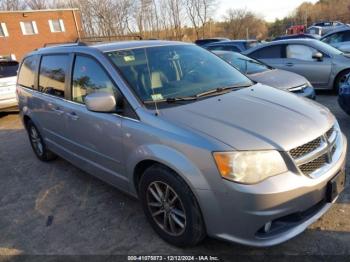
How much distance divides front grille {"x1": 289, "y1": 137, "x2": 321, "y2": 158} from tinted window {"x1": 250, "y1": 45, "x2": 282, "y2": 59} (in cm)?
637

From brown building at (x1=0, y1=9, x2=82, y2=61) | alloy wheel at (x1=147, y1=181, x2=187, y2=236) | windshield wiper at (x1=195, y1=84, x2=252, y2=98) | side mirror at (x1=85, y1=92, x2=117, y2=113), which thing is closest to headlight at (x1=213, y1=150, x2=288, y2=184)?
alloy wheel at (x1=147, y1=181, x2=187, y2=236)

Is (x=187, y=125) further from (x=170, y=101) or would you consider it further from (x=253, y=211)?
(x=253, y=211)

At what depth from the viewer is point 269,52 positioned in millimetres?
8477

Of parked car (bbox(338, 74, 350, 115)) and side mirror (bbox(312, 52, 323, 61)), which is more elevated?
side mirror (bbox(312, 52, 323, 61))

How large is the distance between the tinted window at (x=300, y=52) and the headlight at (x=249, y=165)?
6.32 m

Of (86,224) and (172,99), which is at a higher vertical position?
(172,99)

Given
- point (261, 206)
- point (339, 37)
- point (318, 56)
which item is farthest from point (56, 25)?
point (261, 206)

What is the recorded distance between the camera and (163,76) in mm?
3199

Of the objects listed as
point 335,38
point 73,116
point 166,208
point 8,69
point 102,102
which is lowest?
point 166,208

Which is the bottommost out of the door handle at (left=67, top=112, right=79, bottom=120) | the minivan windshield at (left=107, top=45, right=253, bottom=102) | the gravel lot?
the gravel lot

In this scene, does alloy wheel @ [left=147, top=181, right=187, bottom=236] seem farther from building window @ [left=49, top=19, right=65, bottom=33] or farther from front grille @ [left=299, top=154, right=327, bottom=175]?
building window @ [left=49, top=19, right=65, bottom=33]

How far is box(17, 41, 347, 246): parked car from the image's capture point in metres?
2.25

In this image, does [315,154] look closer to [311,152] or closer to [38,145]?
[311,152]

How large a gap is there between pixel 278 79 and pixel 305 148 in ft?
12.7
